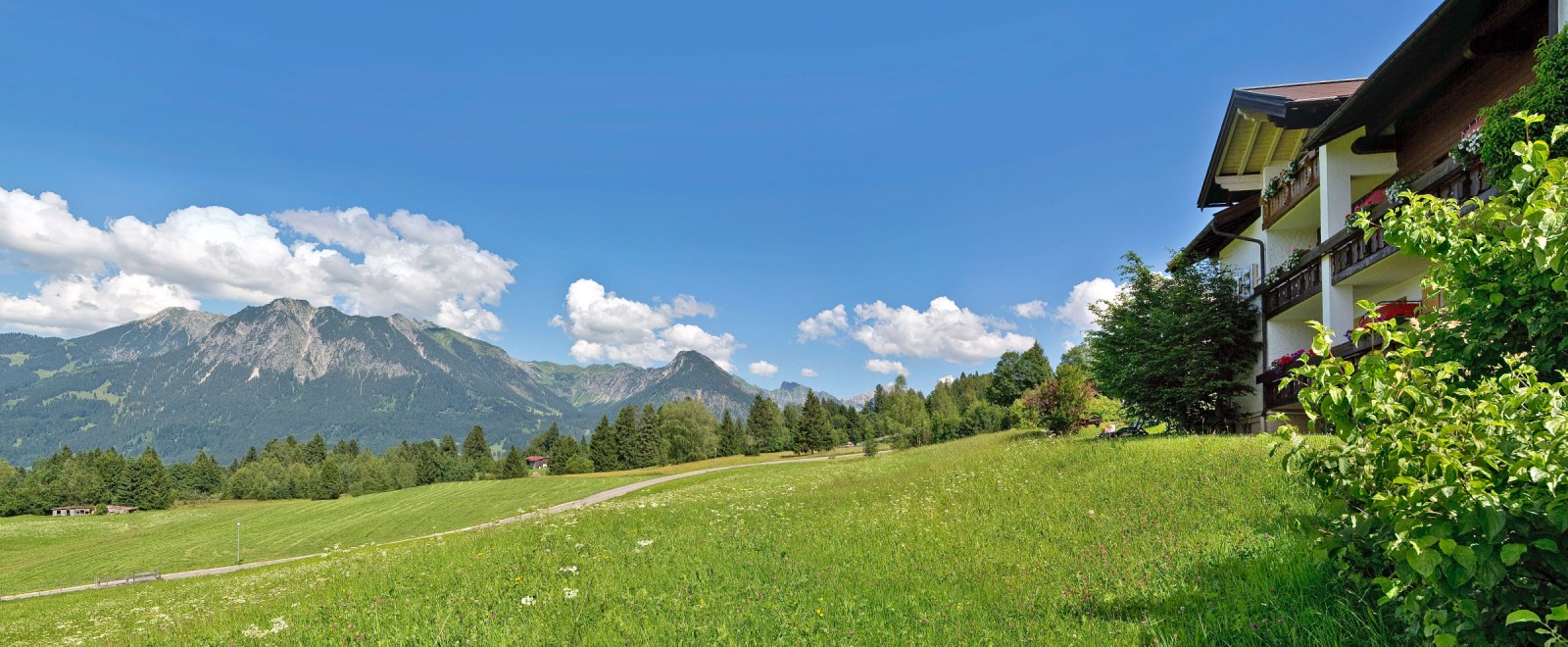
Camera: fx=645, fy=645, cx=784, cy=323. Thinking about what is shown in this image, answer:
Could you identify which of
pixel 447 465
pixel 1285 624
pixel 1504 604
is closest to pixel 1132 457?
pixel 1285 624

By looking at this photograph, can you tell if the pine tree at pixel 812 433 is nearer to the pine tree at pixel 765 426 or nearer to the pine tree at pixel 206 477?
the pine tree at pixel 765 426

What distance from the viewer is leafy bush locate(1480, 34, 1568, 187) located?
10812 mm

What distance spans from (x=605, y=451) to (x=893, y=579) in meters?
106

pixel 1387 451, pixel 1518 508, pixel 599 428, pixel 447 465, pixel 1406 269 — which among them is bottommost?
pixel 447 465

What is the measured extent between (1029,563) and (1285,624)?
12.1 ft

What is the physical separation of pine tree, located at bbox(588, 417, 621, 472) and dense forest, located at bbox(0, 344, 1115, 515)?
19 cm

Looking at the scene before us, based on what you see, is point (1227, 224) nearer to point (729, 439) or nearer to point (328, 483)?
point (729, 439)

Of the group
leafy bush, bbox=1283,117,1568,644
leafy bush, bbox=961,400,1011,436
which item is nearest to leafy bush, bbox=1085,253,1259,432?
leafy bush, bbox=1283,117,1568,644

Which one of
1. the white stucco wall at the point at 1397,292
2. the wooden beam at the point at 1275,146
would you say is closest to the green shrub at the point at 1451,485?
the white stucco wall at the point at 1397,292

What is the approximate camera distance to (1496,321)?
4.50 m

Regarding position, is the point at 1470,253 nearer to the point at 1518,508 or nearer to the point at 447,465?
the point at 1518,508

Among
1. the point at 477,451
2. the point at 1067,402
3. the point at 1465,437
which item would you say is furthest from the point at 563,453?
the point at 1465,437

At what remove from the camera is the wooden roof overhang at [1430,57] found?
1366cm

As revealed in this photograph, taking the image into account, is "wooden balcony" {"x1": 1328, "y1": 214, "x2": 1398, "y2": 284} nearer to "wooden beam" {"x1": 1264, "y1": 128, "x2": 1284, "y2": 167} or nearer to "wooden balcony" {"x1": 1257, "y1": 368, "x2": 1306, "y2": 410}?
"wooden balcony" {"x1": 1257, "y1": 368, "x2": 1306, "y2": 410}
